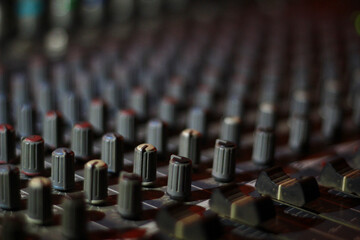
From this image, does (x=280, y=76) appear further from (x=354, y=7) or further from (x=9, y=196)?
(x=354, y=7)

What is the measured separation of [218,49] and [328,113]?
1.06 m

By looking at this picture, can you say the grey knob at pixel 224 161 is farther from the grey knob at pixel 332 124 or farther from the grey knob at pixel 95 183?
the grey knob at pixel 332 124

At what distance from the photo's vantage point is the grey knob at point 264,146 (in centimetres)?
156

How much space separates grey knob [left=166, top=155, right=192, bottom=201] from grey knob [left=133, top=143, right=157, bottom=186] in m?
0.07

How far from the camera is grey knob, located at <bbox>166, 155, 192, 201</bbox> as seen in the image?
1.28m

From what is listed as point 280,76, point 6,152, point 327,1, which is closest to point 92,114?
point 6,152

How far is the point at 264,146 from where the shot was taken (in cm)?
156

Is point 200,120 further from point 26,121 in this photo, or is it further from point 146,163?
point 26,121

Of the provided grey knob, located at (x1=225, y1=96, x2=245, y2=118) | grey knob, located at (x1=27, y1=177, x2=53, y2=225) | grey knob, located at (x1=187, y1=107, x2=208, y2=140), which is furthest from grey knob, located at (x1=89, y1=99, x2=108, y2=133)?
grey knob, located at (x1=27, y1=177, x2=53, y2=225)

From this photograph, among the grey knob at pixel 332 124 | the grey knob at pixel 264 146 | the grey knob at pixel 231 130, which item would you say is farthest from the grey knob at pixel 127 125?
the grey knob at pixel 332 124

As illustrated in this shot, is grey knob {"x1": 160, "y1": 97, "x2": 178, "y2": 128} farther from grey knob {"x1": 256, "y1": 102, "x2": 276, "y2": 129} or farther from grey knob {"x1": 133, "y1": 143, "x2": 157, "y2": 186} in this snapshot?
grey knob {"x1": 133, "y1": 143, "x2": 157, "y2": 186}

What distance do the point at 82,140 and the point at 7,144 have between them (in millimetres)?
214

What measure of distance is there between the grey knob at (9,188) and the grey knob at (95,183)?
6.7 inches

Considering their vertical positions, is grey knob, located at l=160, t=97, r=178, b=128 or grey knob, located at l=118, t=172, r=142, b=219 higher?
grey knob, located at l=160, t=97, r=178, b=128
